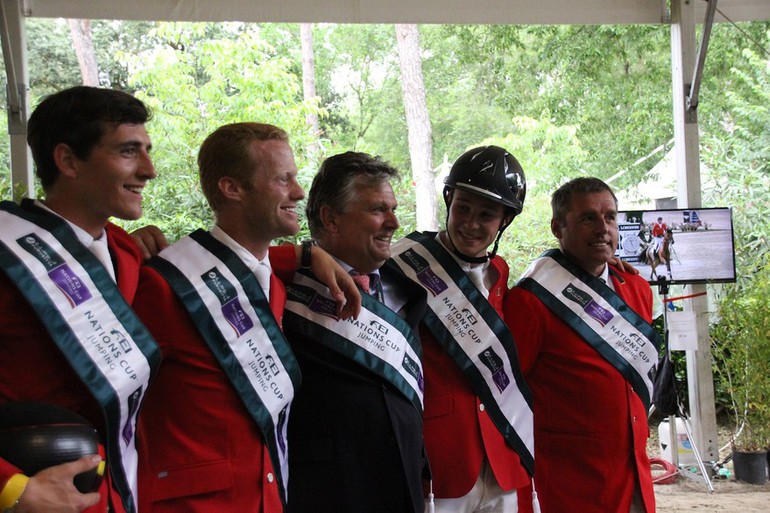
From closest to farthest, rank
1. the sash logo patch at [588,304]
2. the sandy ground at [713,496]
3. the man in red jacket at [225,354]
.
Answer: the man in red jacket at [225,354] → the sash logo patch at [588,304] → the sandy ground at [713,496]

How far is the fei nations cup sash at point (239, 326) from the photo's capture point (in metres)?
2.09

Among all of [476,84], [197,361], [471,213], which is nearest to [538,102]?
[476,84]

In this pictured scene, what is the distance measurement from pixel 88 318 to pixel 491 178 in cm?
140

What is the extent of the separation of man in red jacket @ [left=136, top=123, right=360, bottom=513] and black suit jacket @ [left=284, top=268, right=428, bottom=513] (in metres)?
0.12

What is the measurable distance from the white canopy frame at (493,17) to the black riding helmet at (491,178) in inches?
116

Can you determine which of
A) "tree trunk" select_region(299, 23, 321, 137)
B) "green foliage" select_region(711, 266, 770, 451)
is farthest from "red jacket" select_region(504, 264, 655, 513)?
"tree trunk" select_region(299, 23, 321, 137)

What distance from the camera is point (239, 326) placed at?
2.16 metres

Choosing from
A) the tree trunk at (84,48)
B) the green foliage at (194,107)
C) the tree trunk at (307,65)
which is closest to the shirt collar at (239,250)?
the green foliage at (194,107)

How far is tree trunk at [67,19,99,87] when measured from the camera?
11.8m

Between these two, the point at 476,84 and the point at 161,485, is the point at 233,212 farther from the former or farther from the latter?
the point at 476,84

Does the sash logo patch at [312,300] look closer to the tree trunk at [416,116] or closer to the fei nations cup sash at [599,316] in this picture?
the fei nations cup sash at [599,316]

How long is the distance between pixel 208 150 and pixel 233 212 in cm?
19

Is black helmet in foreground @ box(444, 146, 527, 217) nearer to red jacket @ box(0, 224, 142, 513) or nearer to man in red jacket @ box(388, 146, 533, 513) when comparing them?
man in red jacket @ box(388, 146, 533, 513)

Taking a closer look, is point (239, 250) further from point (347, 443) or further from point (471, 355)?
point (471, 355)
